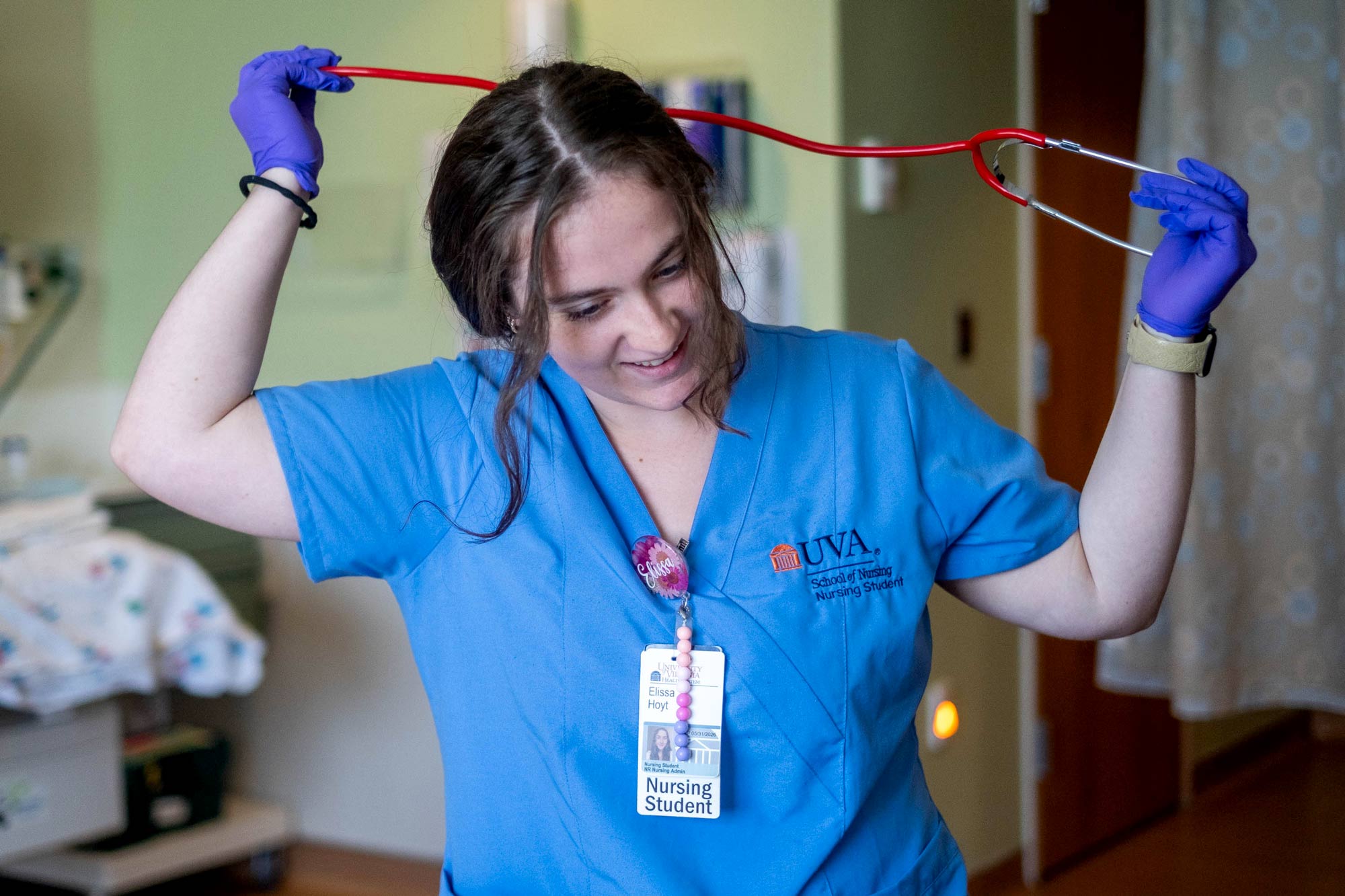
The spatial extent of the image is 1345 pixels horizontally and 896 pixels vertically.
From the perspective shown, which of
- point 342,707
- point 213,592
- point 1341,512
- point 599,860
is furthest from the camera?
point 342,707

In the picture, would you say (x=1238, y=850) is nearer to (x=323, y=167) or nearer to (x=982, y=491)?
(x=982, y=491)

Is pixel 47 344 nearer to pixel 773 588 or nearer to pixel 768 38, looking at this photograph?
pixel 768 38

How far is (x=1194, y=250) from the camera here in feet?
3.18

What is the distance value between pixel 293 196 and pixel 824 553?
1.59 ft

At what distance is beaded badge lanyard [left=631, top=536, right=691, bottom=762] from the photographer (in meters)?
1.00

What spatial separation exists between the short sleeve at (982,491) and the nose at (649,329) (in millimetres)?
238

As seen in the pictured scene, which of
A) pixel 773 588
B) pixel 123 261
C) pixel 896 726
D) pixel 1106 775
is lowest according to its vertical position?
pixel 1106 775

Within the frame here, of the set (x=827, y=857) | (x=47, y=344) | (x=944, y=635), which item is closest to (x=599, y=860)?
(x=827, y=857)

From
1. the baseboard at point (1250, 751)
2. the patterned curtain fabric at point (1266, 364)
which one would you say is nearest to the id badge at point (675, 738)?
the patterned curtain fabric at point (1266, 364)

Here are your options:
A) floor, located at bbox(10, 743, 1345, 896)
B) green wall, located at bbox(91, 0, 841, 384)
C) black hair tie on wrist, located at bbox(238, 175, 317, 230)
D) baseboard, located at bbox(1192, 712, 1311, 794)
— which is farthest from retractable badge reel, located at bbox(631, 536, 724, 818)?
baseboard, located at bbox(1192, 712, 1311, 794)

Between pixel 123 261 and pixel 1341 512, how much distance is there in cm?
265

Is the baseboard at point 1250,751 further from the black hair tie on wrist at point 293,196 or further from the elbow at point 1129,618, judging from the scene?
the black hair tie on wrist at point 293,196

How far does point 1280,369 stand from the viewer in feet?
7.70

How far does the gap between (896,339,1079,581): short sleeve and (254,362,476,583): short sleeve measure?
0.37 meters
